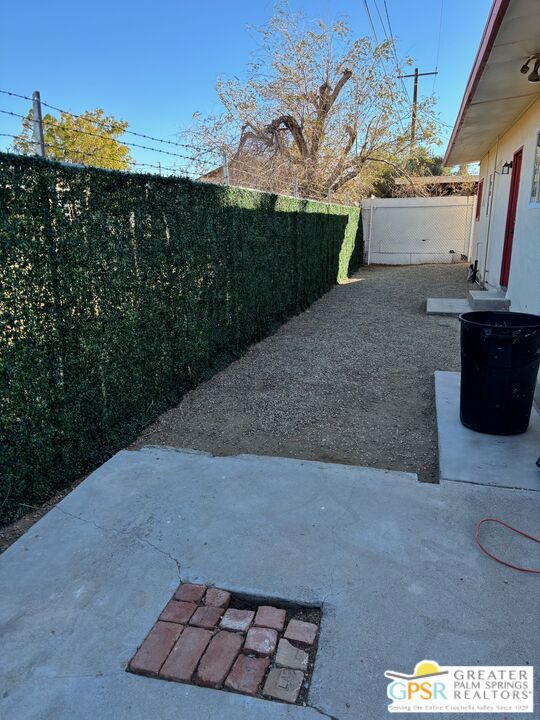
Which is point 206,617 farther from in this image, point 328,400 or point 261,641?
point 328,400

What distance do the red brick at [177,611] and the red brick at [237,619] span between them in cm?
15

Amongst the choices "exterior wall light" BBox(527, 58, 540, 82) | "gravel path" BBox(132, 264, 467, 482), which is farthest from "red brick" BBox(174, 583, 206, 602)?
"exterior wall light" BBox(527, 58, 540, 82)

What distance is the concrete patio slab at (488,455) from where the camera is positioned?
3029 mm

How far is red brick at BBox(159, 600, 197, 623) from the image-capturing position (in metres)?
2.00

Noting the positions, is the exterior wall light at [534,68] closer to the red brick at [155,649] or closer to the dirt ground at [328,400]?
the dirt ground at [328,400]

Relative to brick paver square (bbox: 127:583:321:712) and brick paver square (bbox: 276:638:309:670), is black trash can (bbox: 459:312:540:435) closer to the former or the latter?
brick paver square (bbox: 127:583:321:712)

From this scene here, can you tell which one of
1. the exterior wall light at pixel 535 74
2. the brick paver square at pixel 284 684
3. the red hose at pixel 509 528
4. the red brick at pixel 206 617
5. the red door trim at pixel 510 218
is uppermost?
the exterior wall light at pixel 535 74

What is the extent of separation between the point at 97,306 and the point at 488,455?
2908mm

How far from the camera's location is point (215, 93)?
17.8 metres

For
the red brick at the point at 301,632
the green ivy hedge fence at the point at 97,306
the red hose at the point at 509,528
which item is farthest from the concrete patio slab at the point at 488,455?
the green ivy hedge fence at the point at 97,306

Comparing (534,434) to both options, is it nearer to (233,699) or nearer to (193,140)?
(233,699)

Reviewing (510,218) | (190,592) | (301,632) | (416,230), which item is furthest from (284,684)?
(416,230)

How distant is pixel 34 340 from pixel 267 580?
1907mm

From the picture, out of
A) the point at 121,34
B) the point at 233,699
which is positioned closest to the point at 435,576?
the point at 233,699
